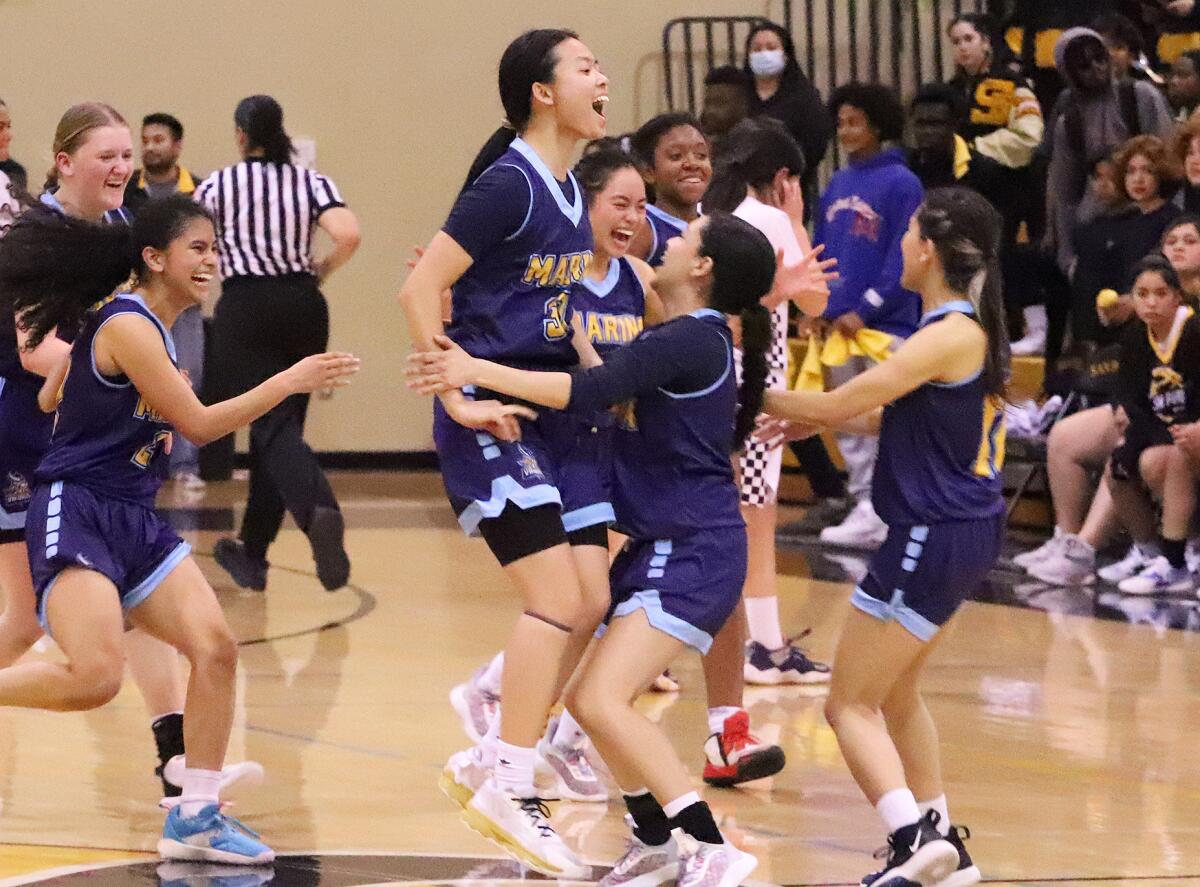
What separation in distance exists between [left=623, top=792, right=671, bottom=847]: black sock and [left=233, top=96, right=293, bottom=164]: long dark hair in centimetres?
451

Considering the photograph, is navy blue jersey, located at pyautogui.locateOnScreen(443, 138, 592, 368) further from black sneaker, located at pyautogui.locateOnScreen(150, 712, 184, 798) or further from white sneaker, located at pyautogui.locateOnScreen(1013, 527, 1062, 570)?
white sneaker, located at pyautogui.locateOnScreen(1013, 527, 1062, 570)

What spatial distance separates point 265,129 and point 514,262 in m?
4.03

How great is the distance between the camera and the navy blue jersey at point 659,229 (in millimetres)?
5406

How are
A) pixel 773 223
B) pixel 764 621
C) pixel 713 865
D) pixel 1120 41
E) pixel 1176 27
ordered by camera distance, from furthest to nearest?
pixel 1176 27, pixel 1120 41, pixel 764 621, pixel 773 223, pixel 713 865

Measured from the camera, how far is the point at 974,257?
4.16 meters

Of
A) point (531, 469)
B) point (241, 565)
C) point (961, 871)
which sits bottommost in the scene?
point (241, 565)

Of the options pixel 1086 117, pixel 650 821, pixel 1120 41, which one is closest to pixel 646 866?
pixel 650 821

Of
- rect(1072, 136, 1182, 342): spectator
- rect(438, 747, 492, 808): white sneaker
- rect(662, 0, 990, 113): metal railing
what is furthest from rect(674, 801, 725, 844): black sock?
rect(662, 0, 990, 113): metal railing

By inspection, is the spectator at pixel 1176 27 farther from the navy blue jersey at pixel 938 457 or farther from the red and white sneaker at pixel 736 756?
the navy blue jersey at pixel 938 457

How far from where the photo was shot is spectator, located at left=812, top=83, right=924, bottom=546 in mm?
8727

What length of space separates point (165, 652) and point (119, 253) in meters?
0.94

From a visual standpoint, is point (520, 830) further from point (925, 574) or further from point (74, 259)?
point (74, 259)

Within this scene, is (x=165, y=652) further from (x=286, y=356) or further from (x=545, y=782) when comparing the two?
(x=286, y=356)

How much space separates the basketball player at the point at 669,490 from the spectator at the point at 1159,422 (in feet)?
14.5
